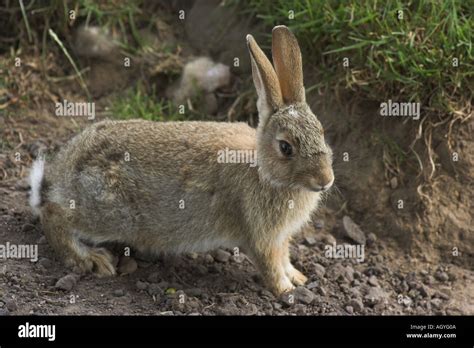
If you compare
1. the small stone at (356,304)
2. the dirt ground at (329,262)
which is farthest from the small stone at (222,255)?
the small stone at (356,304)

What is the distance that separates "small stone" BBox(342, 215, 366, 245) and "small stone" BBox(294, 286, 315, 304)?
81 centimetres

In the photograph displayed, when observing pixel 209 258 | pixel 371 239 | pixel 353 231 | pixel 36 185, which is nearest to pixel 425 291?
pixel 371 239

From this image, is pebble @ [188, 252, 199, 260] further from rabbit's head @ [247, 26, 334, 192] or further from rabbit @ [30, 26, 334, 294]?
rabbit's head @ [247, 26, 334, 192]

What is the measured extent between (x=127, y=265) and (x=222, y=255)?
2.39 feet

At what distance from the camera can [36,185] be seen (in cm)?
596

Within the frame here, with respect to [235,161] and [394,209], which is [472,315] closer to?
[394,209]

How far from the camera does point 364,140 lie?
6.47 m

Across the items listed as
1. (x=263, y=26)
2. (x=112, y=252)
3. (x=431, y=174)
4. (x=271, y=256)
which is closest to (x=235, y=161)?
(x=271, y=256)

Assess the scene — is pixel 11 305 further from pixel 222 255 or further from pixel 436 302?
pixel 436 302

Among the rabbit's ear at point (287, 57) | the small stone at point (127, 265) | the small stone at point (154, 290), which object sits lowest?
the small stone at point (154, 290)

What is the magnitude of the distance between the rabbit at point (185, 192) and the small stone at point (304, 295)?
89 mm

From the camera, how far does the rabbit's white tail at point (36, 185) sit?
5.93 m

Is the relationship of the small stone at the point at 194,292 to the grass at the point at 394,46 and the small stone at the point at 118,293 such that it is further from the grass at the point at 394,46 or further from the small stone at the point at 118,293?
the grass at the point at 394,46

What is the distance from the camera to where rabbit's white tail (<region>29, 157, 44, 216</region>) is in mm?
5934
